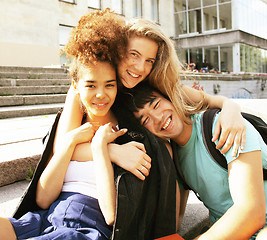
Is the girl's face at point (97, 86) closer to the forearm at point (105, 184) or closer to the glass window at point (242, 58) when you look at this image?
the forearm at point (105, 184)

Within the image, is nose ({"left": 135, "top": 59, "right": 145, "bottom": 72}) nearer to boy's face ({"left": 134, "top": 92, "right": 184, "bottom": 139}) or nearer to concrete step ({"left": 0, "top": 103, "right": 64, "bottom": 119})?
boy's face ({"left": 134, "top": 92, "right": 184, "bottom": 139})

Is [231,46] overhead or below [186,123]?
overhead

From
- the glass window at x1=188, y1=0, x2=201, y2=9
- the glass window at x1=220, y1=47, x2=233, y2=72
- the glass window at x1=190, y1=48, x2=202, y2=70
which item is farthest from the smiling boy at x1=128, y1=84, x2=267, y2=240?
the glass window at x1=188, y1=0, x2=201, y2=9

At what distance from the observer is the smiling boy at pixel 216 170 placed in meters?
1.40

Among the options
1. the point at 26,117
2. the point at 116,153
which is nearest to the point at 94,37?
the point at 116,153

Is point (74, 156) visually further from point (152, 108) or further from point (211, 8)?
point (211, 8)

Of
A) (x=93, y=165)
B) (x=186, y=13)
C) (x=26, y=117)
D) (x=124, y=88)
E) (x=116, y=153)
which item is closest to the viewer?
(x=116, y=153)

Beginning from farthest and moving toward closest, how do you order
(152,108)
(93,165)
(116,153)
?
(152,108)
(93,165)
(116,153)

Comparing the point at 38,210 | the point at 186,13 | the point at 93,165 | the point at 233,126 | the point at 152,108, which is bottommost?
the point at 38,210

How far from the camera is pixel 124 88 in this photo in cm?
210

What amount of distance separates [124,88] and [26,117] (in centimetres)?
353

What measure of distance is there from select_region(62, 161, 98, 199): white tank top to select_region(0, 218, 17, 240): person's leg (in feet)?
Answer: 1.17

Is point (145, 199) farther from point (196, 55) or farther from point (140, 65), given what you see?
point (196, 55)

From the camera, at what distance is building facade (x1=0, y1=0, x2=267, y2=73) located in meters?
12.4
